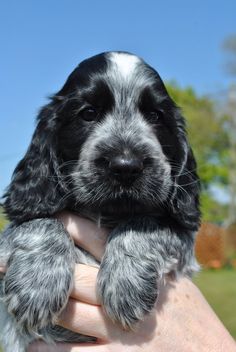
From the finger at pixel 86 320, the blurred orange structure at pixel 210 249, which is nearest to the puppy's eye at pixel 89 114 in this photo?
the finger at pixel 86 320

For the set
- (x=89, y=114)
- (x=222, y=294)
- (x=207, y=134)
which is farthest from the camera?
(x=207, y=134)

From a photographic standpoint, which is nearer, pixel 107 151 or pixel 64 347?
pixel 107 151

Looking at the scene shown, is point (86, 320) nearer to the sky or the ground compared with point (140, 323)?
nearer to the sky

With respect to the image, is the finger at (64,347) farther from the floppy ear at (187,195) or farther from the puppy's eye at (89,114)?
the puppy's eye at (89,114)

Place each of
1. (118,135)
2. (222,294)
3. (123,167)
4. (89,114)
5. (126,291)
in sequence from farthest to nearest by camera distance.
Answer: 1. (222,294)
2. (89,114)
3. (118,135)
4. (126,291)
5. (123,167)

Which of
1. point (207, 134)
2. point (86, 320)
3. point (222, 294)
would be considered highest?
point (86, 320)

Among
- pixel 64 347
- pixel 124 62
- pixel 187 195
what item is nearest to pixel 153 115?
pixel 124 62

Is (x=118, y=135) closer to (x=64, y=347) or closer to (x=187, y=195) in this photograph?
(x=187, y=195)

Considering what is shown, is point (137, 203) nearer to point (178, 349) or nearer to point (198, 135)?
point (178, 349)
